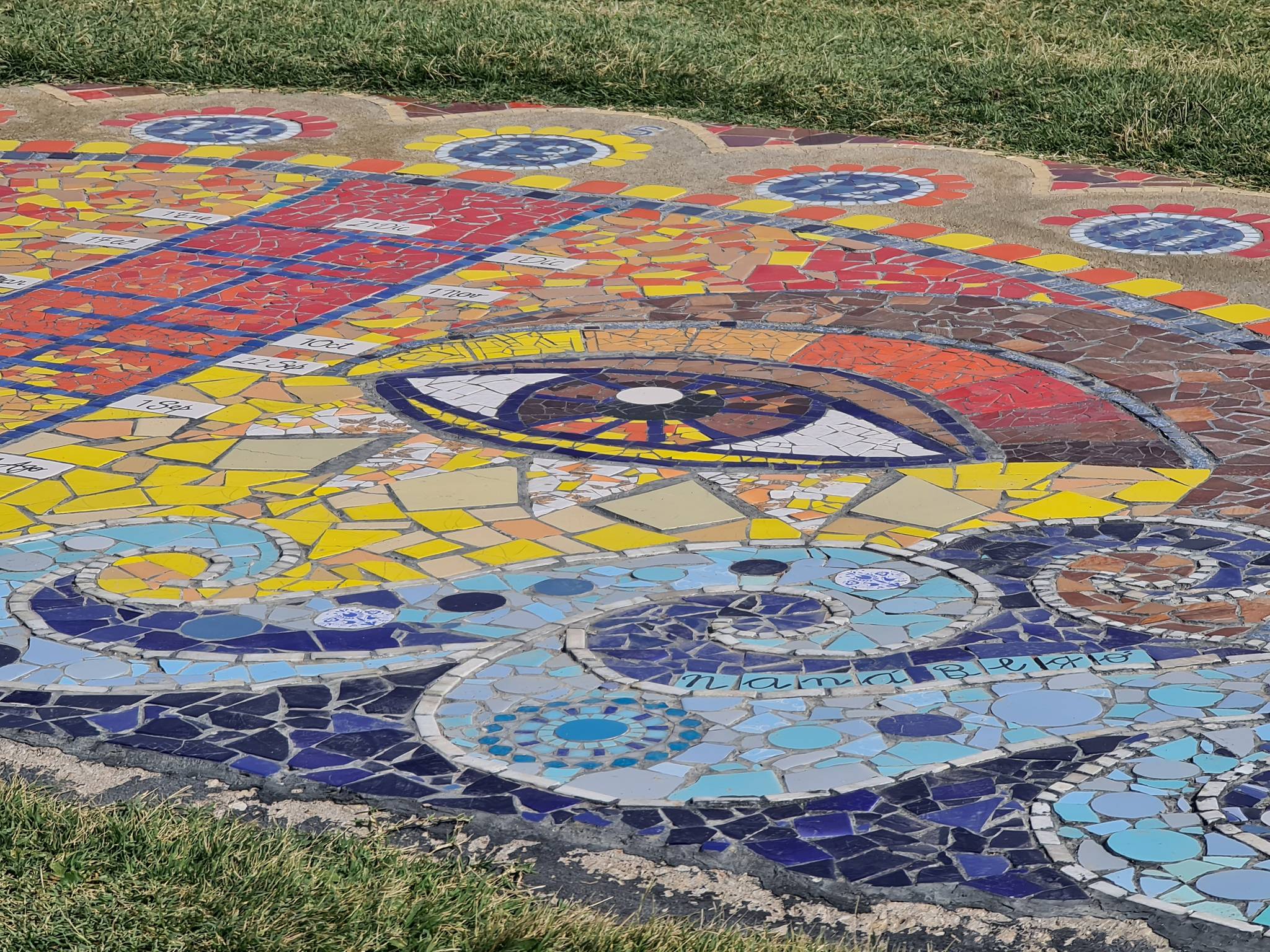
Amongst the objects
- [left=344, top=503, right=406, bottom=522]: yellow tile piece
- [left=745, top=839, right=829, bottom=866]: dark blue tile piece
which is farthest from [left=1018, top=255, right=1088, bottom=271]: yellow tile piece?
[left=745, top=839, right=829, bottom=866]: dark blue tile piece

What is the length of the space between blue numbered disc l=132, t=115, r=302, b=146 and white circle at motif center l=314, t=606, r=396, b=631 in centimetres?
517

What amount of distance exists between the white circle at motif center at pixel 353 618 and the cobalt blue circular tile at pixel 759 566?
2.84 feet

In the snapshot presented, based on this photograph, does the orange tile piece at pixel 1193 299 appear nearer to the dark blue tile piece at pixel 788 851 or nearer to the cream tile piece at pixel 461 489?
the cream tile piece at pixel 461 489

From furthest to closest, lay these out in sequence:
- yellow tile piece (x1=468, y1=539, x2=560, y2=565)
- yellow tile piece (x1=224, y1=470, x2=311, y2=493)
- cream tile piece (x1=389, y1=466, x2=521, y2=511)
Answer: yellow tile piece (x1=224, y1=470, x2=311, y2=493), cream tile piece (x1=389, y1=466, x2=521, y2=511), yellow tile piece (x1=468, y1=539, x2=560, y2=565)

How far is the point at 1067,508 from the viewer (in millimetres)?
4633

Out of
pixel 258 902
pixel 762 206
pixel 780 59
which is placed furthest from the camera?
pixel 780 59

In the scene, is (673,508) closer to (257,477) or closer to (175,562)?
(257,477)

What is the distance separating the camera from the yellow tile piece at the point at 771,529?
4469mm

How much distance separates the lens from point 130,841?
2797 mm

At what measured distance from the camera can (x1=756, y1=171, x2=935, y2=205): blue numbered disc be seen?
768cm

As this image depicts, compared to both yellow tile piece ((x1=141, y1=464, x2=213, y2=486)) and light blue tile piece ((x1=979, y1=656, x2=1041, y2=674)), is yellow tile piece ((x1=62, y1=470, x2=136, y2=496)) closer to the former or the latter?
yellow tile piece ((x1=141, y1=464, x2=213, y2=486))

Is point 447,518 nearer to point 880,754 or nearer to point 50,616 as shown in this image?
point 50,616

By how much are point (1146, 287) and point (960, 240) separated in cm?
87

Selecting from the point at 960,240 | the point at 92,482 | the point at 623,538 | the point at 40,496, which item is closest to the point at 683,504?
the point at 623,538
